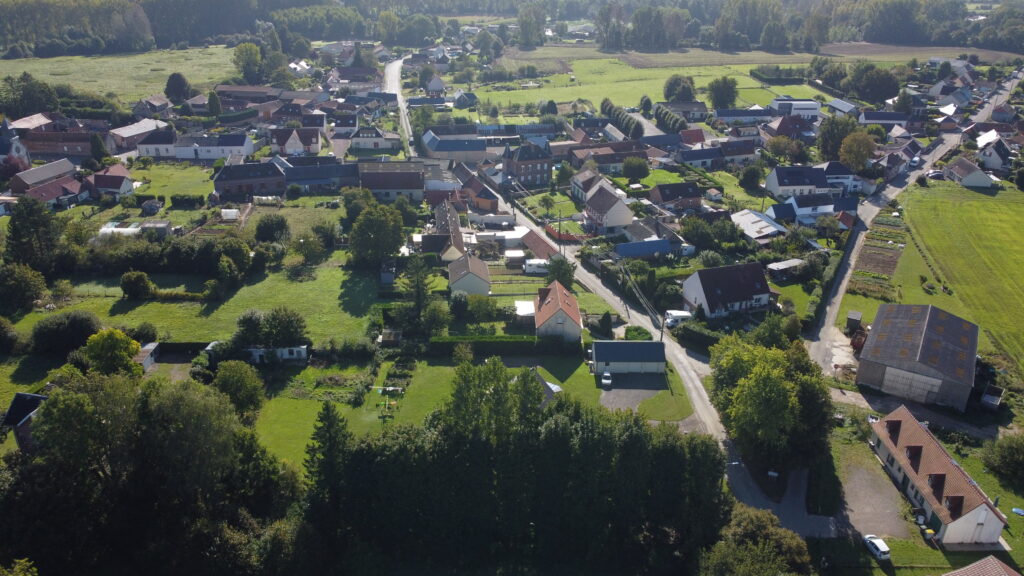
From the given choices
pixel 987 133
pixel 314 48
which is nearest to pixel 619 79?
pixel 987 133

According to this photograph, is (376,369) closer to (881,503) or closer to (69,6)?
(881,503)

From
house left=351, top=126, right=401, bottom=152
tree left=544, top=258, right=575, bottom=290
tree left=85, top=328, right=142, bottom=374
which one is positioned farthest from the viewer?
house left=351, top=126, right=401, bottom=152

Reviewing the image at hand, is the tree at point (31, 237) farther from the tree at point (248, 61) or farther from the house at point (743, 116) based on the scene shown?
the house at point (743, 116)

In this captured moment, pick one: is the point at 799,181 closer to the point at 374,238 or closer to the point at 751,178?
the point at 751,178

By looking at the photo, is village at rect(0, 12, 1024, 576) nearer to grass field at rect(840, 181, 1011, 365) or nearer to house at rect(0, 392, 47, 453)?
house at rect(0, 392, 47, 453)

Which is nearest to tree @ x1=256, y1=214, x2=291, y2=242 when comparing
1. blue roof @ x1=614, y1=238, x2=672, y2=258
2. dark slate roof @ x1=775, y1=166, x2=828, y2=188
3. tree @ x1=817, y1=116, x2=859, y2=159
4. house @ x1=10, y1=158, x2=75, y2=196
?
house @ x1=10, y1=158, x2=75, y2=196

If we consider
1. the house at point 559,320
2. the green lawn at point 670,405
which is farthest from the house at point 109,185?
the green lawn at point 670,405
